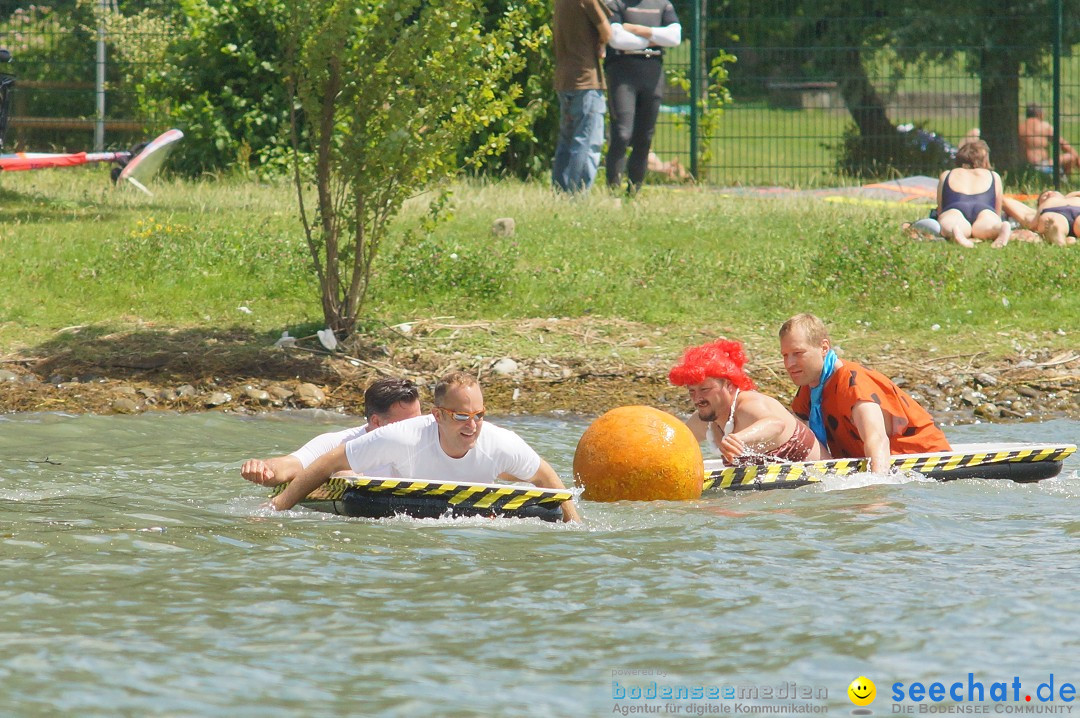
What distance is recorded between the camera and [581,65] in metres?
16.5

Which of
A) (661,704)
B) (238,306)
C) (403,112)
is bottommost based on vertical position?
(661,704)

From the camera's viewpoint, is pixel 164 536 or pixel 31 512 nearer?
pixel 164 536

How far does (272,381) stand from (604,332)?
298 cm

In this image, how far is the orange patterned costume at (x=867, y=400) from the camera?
28.5 ft

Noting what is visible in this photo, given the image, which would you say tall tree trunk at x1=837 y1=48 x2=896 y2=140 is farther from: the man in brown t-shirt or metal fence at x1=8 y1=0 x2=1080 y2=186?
the man in brown t-shirt

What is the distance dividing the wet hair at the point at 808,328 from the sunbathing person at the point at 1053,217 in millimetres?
7647

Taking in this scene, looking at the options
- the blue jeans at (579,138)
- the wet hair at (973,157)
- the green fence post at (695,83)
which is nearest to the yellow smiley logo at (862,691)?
the wet hair at (973,157)

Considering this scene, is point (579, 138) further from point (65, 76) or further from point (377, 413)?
point (65, 76)

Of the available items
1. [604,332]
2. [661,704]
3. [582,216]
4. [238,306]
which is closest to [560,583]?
[661,704]

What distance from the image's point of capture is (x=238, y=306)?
13.1m

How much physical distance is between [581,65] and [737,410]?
28.5ft

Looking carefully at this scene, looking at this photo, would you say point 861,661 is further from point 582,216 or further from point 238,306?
point 582,216

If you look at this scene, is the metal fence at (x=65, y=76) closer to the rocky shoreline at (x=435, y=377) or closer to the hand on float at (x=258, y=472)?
the rocky shoreline at (x=435, y=377)

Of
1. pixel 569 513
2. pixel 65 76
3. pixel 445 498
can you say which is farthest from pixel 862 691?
pixel 65 76
